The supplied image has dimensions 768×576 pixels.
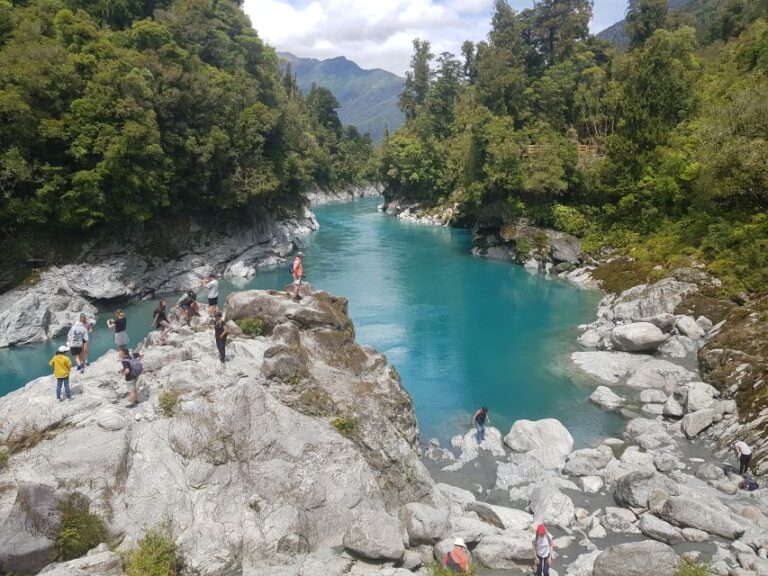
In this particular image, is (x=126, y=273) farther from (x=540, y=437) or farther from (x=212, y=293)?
(x=540, y=437)

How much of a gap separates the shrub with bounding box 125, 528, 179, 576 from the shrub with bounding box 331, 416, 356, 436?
529 cm

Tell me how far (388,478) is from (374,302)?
2403 centimetres

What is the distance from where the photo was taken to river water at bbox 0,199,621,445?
24.2 meters

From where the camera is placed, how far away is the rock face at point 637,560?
12.4 meters

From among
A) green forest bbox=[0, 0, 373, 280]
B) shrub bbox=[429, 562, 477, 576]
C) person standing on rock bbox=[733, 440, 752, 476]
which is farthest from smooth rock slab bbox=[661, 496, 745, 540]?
green forest bbox=[0, 0, 373, 280]

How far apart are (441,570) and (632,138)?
44.4 meters

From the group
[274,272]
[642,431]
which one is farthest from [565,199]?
[642,431]

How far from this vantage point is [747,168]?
3117cm

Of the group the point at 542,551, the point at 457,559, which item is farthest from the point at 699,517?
the point at 457,559

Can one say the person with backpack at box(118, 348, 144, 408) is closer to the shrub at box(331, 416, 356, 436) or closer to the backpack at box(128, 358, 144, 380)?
the backpack at box(128, 358, 144, 380)

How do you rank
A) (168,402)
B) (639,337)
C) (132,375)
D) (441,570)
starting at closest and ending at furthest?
(441,570)
(168,402)
(132,375)
(639,337)

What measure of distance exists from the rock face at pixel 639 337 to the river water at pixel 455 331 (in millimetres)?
2924

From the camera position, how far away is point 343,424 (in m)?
15.8

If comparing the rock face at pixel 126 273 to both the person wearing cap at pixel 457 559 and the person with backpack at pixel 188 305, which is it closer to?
the person with backpack at pixel 188 305
